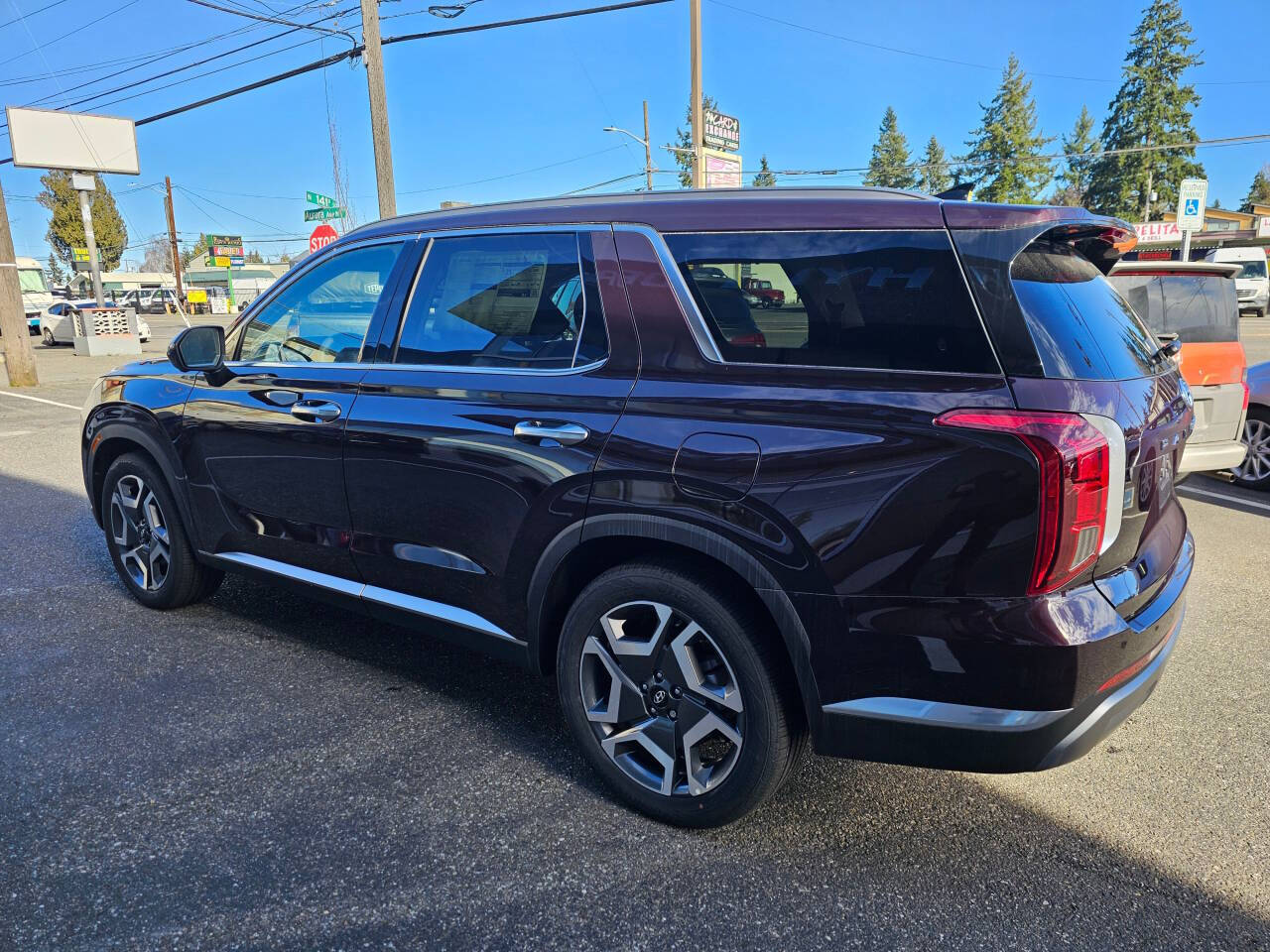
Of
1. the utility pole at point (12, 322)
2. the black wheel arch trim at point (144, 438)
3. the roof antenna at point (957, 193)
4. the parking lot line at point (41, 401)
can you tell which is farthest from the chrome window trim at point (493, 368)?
the utility pole at point (12, 322)

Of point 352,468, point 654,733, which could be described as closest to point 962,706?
point 654,733

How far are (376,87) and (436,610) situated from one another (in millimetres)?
13730

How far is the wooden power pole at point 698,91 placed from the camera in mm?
18391

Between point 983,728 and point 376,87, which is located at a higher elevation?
point 376,87

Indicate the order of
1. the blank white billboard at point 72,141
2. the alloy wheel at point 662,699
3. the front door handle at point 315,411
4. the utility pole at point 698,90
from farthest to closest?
1. the blank white billboard at point 72,141
2. the utility pole at point 698,90
3. the front door handle at point 315,411
4. the alloy wheel at point 662,699

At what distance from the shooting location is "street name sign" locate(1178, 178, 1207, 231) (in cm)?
1625

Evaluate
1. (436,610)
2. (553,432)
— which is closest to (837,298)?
(553,432)

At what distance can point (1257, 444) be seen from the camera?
23.3 feet

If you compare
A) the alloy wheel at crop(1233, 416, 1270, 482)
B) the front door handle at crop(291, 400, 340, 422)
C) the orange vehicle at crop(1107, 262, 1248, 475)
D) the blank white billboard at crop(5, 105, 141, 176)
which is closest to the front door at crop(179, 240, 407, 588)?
the front door handle at crop(291, 400, 340, 422)

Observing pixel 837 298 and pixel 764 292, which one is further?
pixel 764 292

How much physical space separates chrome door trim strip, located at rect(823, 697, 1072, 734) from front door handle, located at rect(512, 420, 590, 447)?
1045 mm

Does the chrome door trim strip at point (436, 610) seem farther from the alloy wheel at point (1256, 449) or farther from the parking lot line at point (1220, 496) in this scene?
the alloy wheel at point (1256, 449)

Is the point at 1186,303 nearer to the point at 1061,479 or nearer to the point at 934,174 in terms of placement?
the point at 1061,479

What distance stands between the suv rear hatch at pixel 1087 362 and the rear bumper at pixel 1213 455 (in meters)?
3.90
